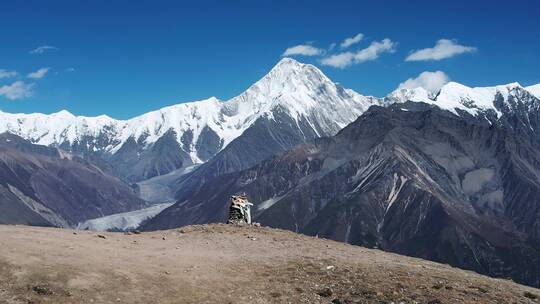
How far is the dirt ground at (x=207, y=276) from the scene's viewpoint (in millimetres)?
38719

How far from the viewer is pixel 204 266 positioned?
46719mm

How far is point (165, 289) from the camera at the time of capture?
133 ft

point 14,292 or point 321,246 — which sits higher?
point 321,246

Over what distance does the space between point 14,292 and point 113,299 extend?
536cm

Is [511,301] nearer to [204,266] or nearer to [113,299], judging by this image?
[204,266]

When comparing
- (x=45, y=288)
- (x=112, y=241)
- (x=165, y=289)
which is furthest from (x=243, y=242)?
(x=45, y=288)

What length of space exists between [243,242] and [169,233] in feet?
27.3

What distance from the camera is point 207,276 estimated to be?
44344mm

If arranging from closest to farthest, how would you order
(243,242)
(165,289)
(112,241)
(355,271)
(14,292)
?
(14,292) < (165,289) < (355,271) < (112,241) < (243,242)

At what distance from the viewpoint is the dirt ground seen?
38.7 m

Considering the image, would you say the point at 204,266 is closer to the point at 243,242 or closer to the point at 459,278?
the point at 243,242

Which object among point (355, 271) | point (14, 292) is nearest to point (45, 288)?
point (14, 292)

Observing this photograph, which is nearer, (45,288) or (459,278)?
(45,288)

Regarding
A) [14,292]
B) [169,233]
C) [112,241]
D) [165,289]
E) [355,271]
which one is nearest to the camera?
[14,292]
